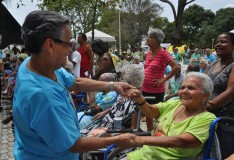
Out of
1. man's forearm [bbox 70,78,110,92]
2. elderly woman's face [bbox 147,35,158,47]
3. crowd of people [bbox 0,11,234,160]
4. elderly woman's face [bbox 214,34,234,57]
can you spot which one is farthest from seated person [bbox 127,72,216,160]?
elderly woman's face [bbox 147,35,158,47]

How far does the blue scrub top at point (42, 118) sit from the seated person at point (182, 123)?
779 millimetres

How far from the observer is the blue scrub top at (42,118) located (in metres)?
1.61

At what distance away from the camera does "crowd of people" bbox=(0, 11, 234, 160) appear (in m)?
1.65

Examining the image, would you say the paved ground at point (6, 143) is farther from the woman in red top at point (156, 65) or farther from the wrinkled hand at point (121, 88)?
the wrinkled hand at point (121, 88)

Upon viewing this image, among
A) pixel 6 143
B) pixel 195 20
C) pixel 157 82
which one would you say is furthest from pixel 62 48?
pixel 195 20

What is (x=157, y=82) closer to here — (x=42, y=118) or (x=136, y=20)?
(x=42, y=118)

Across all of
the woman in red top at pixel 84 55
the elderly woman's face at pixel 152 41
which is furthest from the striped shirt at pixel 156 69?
the woman in red top at pixel 84 55

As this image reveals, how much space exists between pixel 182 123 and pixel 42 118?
1454 millimetres

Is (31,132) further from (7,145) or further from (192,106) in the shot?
(7,145)

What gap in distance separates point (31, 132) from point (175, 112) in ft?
5.18

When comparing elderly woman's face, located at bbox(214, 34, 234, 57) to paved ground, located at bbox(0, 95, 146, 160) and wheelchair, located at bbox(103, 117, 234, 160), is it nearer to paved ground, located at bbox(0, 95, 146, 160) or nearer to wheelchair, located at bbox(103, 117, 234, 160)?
wheelchair, located at bbox(103, 117, 234, 160)

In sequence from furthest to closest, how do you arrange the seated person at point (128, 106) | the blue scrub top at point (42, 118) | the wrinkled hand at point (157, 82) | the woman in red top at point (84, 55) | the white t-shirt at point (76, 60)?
the woman in red top at point (84, 55), the white t-shirt at point (76, 60), the wrinkled hand at point (157, 82), the seated person at point (128, 106), the blue scrub top at point (42, 118)

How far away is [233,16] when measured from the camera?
57.7 m

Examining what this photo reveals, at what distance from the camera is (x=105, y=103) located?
13.9 feet
